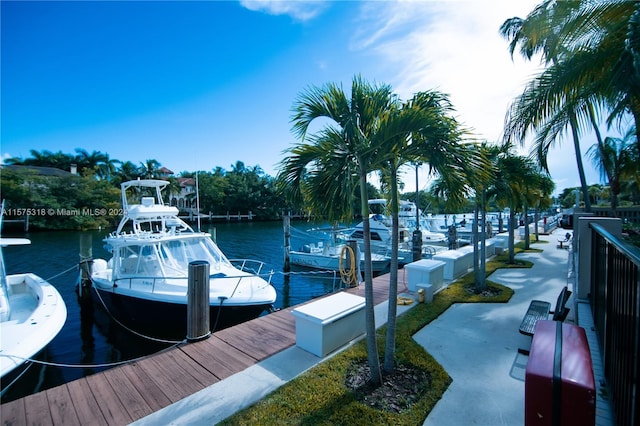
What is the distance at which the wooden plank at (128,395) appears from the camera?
3.63 m

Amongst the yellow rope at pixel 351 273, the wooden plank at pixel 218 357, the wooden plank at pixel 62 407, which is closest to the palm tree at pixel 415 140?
the wooden plank at pixel 218 357

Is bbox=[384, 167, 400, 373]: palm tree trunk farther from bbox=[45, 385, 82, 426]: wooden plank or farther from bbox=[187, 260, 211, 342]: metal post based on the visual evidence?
bbox=[45, 385, 82, 426]: wooden plank

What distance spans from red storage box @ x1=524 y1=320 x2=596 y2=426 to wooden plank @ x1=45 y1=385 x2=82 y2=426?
4608mm

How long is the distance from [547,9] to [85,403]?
9344 mm

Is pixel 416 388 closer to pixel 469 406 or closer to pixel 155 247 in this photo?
pixel 469 406

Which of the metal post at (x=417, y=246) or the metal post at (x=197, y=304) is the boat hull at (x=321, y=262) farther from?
the metal post at (x=197, y=304)

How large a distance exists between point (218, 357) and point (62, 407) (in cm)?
198

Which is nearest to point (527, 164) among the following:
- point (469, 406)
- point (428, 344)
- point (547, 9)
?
point (547, 9)

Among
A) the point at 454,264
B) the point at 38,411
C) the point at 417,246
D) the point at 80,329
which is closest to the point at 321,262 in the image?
the point at 417,246

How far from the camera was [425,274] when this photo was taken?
316 inches

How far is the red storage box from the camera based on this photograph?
1788mm

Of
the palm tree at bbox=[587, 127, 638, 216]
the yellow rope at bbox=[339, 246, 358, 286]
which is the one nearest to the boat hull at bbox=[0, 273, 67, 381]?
the yellow rope at bbox=[339, 246, 358, 286]

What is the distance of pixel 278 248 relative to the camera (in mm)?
28234

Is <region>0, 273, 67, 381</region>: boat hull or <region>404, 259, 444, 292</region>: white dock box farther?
<region>404, 259, 444, 292</region>: white dock box
